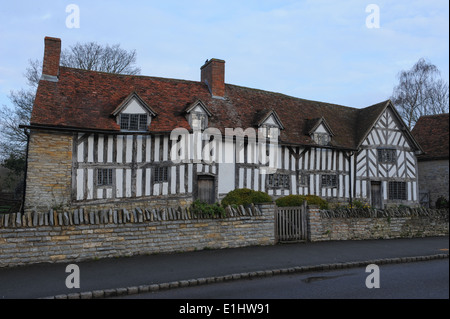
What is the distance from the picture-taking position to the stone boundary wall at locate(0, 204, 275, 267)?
26.9 ft

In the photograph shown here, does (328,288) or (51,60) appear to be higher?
(51,60)

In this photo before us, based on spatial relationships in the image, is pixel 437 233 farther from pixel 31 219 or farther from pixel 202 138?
pixel 31 219

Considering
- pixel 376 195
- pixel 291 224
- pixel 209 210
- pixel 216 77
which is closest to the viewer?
pixel 209 210

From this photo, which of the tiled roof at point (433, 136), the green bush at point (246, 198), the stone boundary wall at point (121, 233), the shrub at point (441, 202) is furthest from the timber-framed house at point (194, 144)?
the stone boundary wall at point (121, 233)

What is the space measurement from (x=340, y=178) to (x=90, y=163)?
45.1 feet

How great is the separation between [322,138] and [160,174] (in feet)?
31.9

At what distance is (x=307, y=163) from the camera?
1980cm

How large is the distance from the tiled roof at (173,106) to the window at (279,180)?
6.36 ft

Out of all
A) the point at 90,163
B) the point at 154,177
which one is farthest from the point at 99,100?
the point at 154,177

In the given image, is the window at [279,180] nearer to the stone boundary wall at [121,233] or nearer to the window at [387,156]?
the window at [387,156]

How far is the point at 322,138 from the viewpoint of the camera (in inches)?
803

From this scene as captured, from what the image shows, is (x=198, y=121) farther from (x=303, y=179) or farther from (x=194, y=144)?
(x=303, y=179)

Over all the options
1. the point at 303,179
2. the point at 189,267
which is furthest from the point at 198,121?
the point at 189,267

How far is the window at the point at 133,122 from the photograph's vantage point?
16.2m
